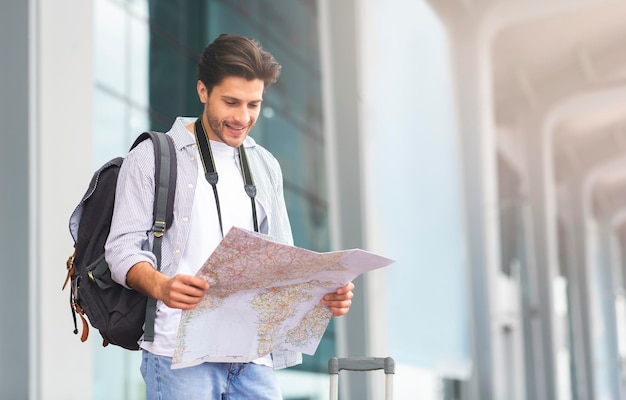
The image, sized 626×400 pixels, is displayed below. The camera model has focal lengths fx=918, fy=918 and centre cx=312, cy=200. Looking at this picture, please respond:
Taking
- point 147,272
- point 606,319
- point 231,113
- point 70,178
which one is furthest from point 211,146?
point 606,319

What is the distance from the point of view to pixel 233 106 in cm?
217

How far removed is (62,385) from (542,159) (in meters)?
14.2

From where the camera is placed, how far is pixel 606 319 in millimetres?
25500

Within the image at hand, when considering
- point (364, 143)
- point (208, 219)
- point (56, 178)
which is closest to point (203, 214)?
point (208, 219)

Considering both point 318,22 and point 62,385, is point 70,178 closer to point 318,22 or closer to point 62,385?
point 62,385

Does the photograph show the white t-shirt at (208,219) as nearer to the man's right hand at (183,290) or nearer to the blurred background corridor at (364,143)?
the man's right hand at (183,290)

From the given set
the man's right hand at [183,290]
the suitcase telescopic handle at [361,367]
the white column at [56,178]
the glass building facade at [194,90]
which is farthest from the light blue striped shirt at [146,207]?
the glass building facade at [194,90]

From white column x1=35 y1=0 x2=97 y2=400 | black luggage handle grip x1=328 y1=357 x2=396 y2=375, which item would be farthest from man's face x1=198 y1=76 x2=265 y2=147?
white column x1=35 y1=0 x2=97 y2=400

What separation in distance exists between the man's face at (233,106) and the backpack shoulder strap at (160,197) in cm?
13

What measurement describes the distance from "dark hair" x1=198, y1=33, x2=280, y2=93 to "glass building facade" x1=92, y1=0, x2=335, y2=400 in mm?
A: 3182

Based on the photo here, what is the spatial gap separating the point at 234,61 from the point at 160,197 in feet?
1.19

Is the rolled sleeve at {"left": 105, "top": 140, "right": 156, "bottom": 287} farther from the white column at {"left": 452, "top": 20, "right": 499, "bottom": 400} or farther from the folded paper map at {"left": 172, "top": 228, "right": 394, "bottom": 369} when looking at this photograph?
the white column at {"left": 452, "top": 20, "right": 499, "bottom": 400}

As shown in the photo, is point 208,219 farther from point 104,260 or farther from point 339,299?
point 339,299

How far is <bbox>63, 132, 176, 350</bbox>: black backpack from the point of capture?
2.02m
